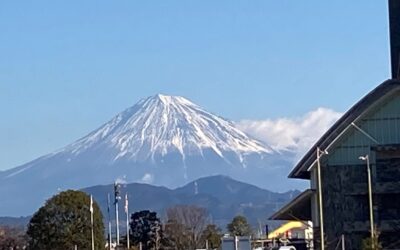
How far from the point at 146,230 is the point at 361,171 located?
110 ft

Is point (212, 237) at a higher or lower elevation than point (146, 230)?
lower

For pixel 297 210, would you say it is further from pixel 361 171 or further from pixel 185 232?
pixel 185 232

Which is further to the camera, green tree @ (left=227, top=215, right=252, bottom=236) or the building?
green tree @ (left=227, top=215, right=252, bottom=236)

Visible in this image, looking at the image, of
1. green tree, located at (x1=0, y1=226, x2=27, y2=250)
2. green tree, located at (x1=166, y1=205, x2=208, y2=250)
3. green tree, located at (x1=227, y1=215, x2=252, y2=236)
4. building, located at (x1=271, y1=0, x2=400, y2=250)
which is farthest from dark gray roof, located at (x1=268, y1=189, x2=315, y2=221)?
green tree, located at (x1=0, y1=226, x2=27, y2=250)

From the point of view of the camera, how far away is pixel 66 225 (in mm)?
86250

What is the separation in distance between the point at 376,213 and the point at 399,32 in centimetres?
1783

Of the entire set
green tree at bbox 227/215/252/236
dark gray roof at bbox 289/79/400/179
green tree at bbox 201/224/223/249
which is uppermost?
dark gray roof at bbox 289/79/400/179

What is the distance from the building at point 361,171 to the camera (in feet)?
259

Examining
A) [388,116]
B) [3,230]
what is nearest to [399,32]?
[388,116]

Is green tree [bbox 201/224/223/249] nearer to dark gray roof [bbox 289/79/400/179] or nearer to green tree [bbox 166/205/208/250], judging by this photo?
green tree [bbox 166/205/208/250]

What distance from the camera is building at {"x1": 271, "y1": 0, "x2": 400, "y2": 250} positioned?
259 feet

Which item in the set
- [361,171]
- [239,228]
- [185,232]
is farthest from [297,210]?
[239,228]

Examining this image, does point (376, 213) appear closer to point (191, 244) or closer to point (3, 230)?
point (191, 244)

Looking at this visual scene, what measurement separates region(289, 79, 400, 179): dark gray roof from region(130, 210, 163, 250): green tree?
27135 mm
